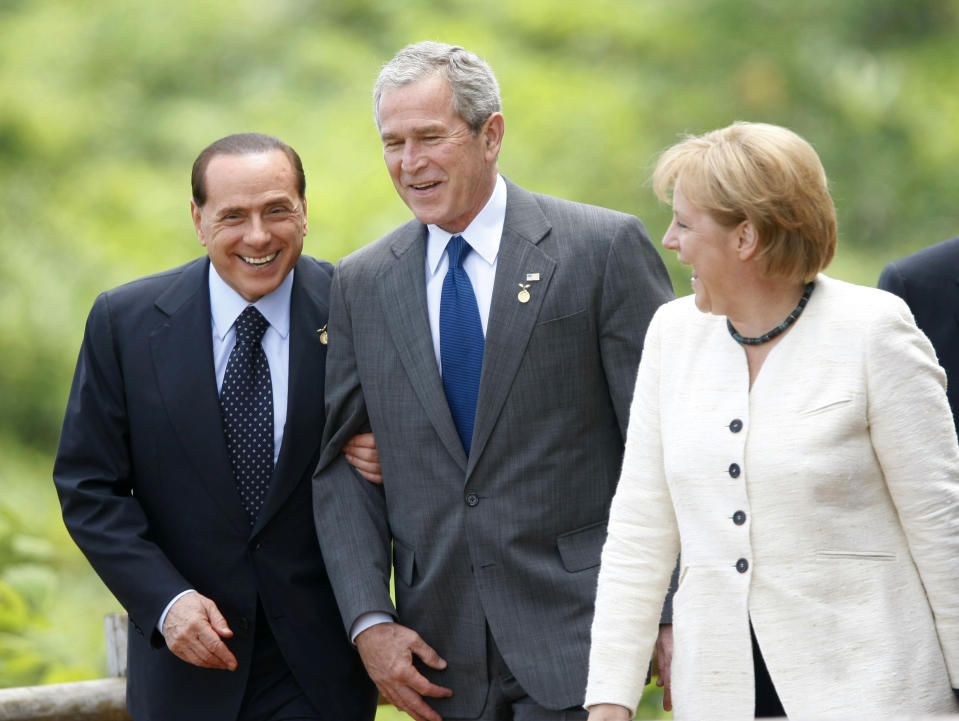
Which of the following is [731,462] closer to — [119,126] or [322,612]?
[322,612]

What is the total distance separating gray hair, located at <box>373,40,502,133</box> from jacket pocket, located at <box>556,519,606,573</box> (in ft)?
3.22

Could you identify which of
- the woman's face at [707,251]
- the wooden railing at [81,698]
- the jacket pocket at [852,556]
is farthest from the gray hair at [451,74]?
the wooden railing at [81,698]

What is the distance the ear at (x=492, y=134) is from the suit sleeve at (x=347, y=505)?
0.50 metres

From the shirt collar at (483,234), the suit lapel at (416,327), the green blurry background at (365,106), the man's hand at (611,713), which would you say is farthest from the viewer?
the green blurry background at (365,106)

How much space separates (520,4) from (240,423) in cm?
621

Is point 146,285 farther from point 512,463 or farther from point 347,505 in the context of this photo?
point 512,463

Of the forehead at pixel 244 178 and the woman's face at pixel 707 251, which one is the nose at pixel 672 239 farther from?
the forehead at pixel 244 178

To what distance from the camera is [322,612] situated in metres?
3.40

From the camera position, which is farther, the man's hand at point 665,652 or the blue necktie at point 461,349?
the blue necktie at point 461,349

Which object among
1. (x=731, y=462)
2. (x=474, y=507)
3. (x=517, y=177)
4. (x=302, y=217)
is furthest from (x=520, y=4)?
(x=731, y=462)

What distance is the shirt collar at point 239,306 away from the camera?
347 centimetres

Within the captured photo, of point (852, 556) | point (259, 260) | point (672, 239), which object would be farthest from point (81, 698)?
point (852, 556)

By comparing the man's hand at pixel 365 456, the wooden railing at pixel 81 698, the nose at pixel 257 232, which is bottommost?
the wooden railing at pixel 81 698

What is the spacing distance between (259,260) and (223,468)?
52cm
